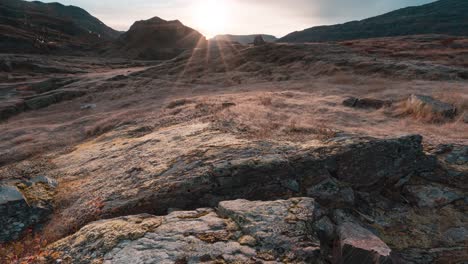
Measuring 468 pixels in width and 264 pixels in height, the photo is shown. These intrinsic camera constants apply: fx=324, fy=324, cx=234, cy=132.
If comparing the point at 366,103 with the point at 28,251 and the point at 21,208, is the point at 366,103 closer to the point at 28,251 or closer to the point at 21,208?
the point at 21,208

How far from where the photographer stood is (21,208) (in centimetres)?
1127

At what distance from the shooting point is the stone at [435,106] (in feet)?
57.0

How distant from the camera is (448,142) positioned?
12.9 meters

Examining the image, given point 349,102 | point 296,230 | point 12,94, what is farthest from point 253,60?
point 296,230

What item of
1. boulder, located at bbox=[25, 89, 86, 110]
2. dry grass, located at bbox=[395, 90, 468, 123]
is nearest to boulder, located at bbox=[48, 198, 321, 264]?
dry grass, located at bbox=[395, 90, 468, 123]

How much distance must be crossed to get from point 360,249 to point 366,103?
16.6 meters

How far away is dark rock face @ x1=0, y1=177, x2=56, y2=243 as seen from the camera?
34.8 ft

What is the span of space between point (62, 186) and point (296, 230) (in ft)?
34.3

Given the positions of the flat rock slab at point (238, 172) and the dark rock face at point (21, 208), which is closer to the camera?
the flat rock slab at point (238, 172)

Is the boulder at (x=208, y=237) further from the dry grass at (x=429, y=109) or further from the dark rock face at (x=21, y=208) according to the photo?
the dry grass at (x=429, y=109)

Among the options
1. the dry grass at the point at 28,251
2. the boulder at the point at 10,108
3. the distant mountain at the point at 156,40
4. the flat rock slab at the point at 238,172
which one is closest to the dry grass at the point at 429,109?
the flat rock slab at the point at 238,172

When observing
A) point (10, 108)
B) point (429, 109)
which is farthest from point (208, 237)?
point (10, 108)

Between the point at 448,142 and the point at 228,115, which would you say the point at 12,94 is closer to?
the point at 228,115

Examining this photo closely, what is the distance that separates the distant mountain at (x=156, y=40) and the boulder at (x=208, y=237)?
358 feet
